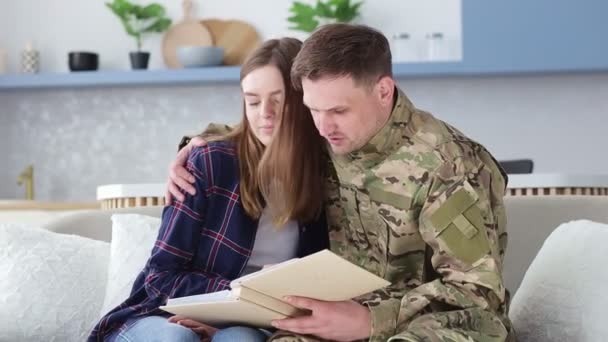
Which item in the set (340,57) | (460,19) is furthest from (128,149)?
(340,57)

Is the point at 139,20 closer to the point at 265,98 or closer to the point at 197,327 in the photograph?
the point at 265,98

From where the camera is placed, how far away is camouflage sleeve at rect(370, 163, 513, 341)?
6.23ft

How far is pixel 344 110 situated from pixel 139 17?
4.03 metres

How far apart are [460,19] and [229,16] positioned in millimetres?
1302

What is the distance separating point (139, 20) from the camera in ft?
19.4

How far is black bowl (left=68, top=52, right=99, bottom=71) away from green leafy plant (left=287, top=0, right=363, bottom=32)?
1.14 meters

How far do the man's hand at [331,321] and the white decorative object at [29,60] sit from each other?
4.40m

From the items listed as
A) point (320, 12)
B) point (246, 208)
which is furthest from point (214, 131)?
point (320, 12)

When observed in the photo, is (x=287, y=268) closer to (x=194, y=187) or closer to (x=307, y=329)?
(x=307, y=329)

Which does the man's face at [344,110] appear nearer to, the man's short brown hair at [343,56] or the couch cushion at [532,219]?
the man's short brown hair at [343,56]

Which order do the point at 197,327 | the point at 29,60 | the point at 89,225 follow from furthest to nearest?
1. the point at 29,60
2. the point at 89,225
3. the point at 197,327

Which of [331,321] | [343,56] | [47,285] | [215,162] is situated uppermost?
[343,56]

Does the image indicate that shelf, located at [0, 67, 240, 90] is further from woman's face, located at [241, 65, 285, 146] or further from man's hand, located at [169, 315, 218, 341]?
man's hand, located at [169, 315, 218, 341]

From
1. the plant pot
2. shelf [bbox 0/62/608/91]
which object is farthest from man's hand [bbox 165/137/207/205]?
the plant pot
